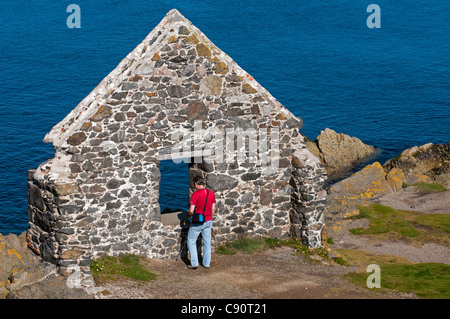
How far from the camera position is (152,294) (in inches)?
571

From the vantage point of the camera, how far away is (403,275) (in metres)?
17.5

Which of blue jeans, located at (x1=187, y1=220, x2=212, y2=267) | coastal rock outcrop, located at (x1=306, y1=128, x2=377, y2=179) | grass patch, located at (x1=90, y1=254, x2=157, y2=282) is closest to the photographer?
grass patch, located at (x1=90, y1=254, x2=157, y2=282)

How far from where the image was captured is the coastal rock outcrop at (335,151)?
115 ft

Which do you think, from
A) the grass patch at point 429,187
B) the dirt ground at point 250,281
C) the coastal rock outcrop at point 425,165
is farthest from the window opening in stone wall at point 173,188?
the dirt ground at point 250,281

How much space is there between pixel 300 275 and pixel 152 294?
3.98 m

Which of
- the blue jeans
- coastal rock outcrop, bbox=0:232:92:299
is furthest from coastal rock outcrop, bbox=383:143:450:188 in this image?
coastal rock outcrop, bbox=0:232:92:299

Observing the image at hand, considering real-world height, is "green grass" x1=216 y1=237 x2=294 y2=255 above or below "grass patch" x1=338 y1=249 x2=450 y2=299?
above

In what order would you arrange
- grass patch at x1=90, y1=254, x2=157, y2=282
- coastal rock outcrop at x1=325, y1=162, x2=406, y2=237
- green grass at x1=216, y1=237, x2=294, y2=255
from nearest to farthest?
grass patch at x1=90, y1=254, x2=157, y2=282, green grass at x1=216, y1=237, x2=294, y2=255, coastal rock outcrop at x1=325, y1=162, x2=406, y2=237

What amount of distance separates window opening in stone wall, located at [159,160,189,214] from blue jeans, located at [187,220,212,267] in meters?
13.7

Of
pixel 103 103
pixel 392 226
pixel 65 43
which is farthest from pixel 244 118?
pixel 65 43

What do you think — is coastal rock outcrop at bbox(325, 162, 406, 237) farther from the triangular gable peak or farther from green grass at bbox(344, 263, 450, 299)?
the triangular gable peak

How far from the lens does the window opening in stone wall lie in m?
31.3

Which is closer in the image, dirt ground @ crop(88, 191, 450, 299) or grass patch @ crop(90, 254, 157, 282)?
dirt ground @ crop(88, 191, 450, 299)

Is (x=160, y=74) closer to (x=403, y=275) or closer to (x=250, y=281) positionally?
(x=250, y=281)
